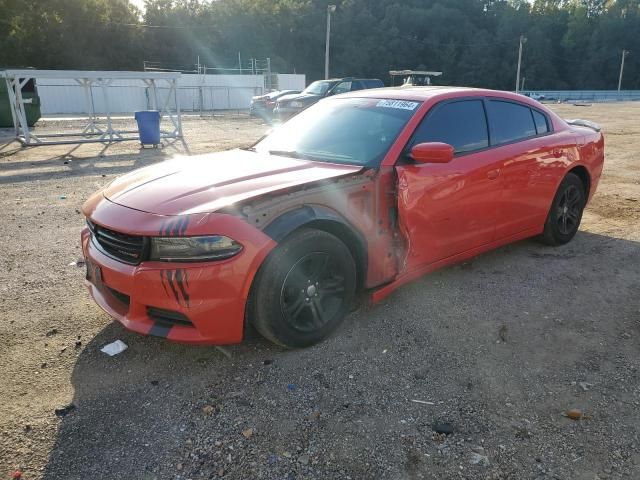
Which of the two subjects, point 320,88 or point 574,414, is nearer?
point 574,414

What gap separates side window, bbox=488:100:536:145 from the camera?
4484mm

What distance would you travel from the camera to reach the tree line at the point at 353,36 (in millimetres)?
48250

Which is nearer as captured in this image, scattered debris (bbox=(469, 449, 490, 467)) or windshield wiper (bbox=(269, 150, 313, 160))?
scattered debris (bbox=(469, 449, 490, 467))

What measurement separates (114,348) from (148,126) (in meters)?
11.1

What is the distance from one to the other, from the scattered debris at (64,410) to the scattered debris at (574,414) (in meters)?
2.65

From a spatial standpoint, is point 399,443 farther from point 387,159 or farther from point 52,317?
point 52,317

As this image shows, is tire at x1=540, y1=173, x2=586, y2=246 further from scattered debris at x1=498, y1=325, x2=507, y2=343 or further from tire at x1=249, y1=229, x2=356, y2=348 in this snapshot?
tire at x1=249, y1=229, x2=356, y2=348

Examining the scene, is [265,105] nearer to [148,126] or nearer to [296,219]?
[148,126]

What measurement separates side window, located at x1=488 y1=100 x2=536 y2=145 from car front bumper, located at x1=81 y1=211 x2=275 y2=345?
2.54 metres

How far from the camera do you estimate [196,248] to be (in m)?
2.89

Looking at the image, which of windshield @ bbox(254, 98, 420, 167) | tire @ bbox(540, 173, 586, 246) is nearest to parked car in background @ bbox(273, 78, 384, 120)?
tire @ bbox(540, 173, 586, 246)

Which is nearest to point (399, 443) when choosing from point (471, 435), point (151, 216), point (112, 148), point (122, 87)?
point (471, 435)

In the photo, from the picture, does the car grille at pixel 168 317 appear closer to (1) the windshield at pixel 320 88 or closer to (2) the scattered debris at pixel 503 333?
(2) the scattered debris at pixel 503 333

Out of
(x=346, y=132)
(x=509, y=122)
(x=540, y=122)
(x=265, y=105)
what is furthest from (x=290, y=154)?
(x=265, y=105)
